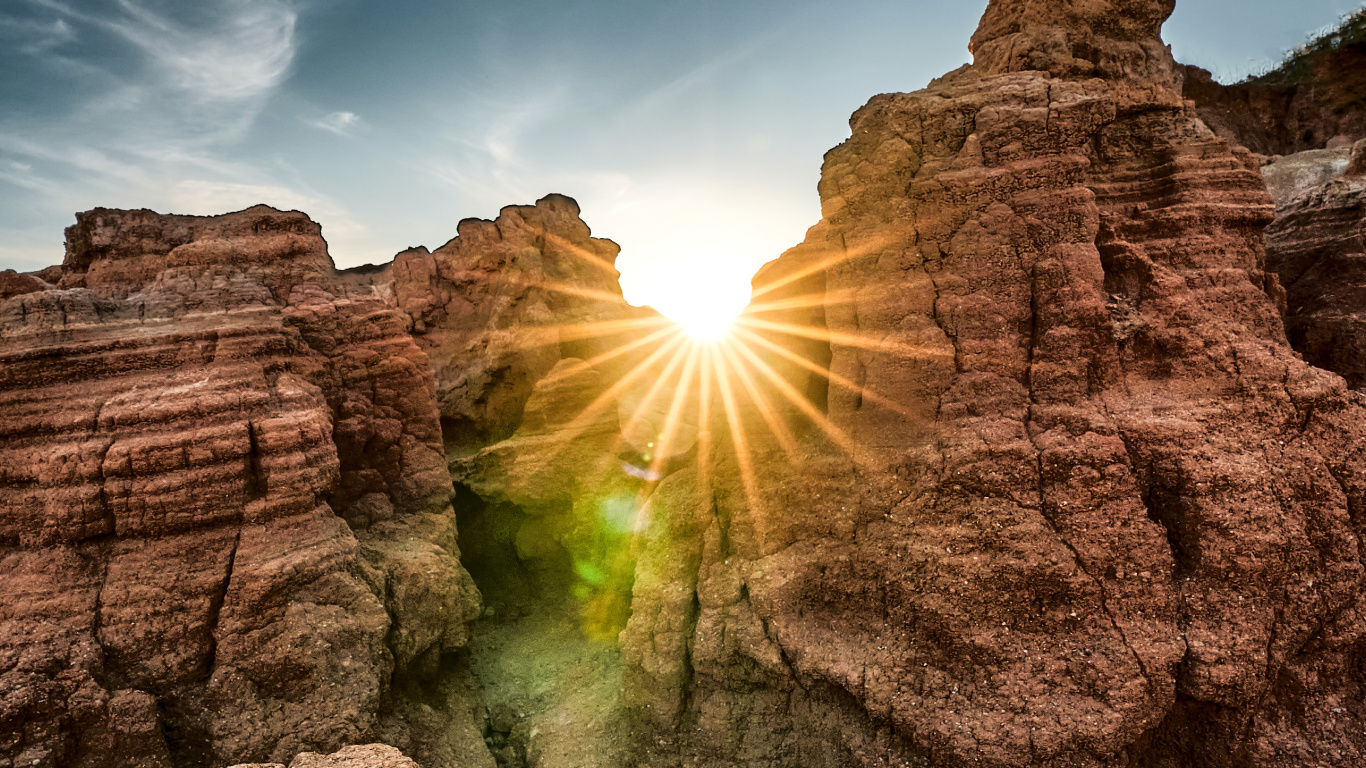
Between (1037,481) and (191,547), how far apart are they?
9.93m

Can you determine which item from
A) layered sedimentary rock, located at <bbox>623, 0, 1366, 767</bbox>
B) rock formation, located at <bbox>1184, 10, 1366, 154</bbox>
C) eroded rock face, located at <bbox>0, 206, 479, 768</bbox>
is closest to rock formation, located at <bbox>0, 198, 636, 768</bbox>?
eroded rock face, located at <bbox>0, 206, 479, 768</bbox>

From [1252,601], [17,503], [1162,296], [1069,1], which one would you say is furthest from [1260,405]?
[17,503]

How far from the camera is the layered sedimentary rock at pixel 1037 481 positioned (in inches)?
209

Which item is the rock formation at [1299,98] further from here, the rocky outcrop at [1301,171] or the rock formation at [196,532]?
the rock formation at [196,532]

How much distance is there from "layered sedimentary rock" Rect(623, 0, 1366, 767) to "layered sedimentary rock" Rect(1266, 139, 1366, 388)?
65.5 inches

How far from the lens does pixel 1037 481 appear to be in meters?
5.93

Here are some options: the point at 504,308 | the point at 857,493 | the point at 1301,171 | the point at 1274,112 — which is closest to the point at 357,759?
the point at 857,493

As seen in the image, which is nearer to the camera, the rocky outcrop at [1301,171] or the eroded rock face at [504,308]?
the rocky outcrop at [1301,171]

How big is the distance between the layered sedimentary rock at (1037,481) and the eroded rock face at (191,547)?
3634 mm

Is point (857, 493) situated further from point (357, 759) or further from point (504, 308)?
point (504, 308)

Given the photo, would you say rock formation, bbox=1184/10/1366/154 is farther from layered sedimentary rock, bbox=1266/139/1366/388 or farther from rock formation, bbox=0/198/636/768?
rock formation, bbox=0/198/636/768

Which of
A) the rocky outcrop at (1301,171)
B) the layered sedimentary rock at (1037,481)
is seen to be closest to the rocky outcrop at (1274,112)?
the rocky outcrop at (1301,171)

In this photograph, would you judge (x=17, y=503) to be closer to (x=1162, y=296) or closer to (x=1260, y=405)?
(x=1162, y=296)

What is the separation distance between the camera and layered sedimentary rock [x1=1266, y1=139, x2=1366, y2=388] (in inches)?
286
